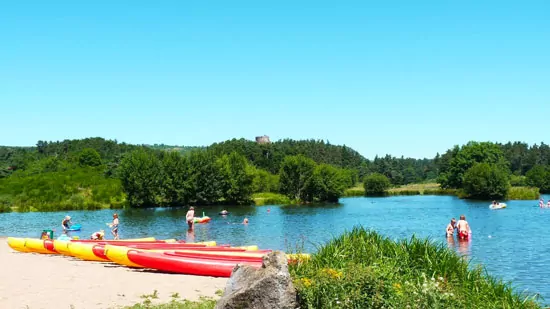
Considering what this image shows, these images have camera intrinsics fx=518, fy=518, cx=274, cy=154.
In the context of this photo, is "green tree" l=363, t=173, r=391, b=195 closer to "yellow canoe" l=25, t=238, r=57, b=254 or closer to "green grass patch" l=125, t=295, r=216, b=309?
"yellow canoe" l=25, t=238, r=57, b=254

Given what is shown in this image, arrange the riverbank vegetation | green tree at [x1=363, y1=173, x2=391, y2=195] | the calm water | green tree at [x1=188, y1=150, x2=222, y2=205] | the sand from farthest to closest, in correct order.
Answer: green tree at [x1=363, y1=173, x2=391, y2=195]
green tree at [x1=188, y1=150, x2=222, y2=205]
the riverbank vegetation
the calm water
the sand

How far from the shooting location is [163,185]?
81062 mm

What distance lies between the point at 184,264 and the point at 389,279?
9.98 m

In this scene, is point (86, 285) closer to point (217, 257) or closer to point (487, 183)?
point (217, 257)

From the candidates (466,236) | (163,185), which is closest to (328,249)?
(466,236)

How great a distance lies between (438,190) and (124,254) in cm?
11100

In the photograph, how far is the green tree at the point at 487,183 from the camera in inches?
3597

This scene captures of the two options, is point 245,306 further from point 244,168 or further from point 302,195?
point 302,195

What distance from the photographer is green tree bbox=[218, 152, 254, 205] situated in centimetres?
8456

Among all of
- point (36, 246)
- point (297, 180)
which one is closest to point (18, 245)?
point (36, 246)

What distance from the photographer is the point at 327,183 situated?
9431 centimetres

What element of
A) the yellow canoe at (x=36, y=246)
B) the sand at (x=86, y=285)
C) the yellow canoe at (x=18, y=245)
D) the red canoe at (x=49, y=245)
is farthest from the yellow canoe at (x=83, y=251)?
the yellow canoe at (x=18, y=245)

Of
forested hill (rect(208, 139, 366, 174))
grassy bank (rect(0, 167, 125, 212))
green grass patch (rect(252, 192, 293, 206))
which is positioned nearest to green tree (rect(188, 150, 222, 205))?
green grass patch (rect(252, 192, 293, 206))

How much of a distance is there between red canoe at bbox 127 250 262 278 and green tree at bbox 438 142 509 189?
109 meters
